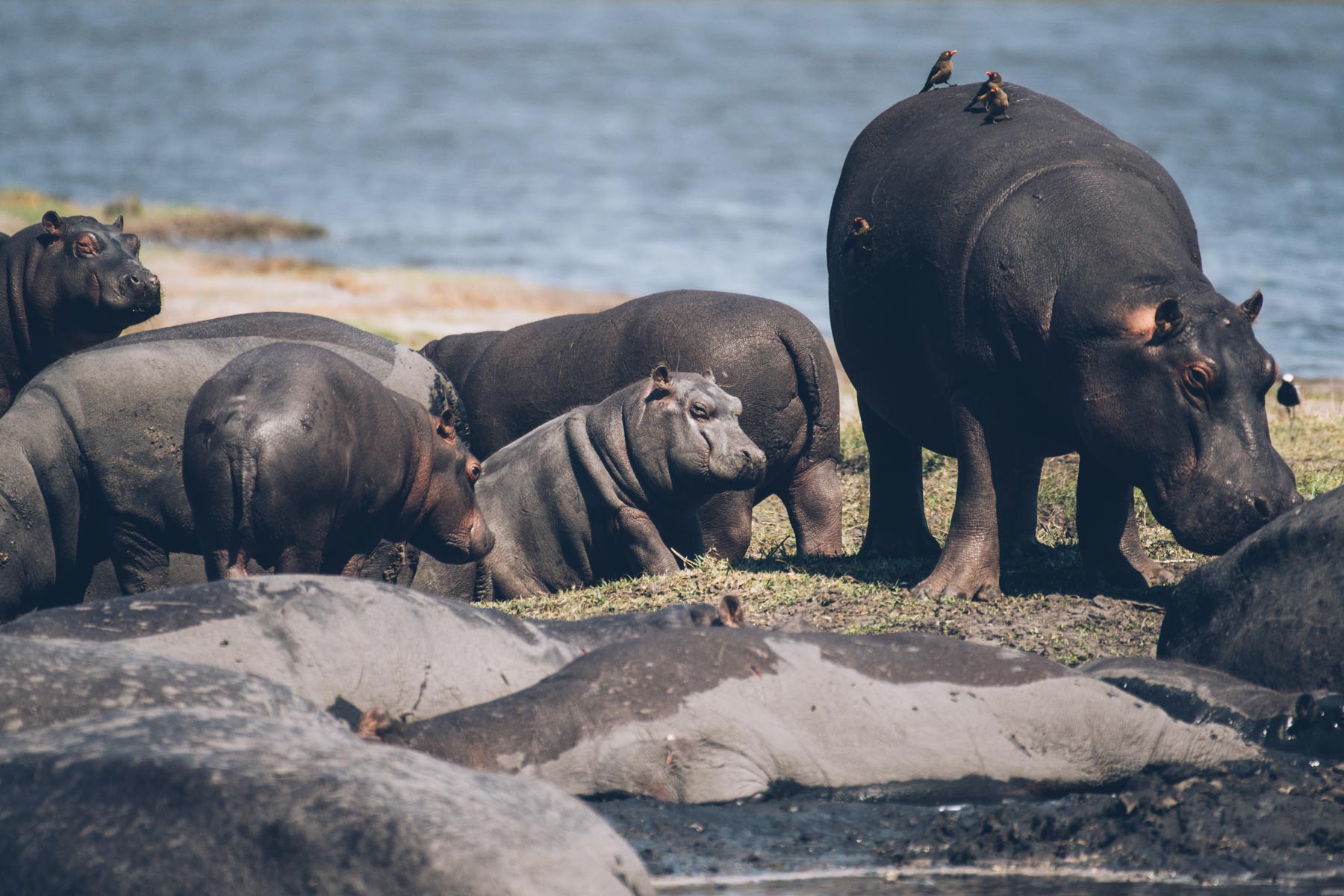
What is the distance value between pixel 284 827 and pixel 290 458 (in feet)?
11.8

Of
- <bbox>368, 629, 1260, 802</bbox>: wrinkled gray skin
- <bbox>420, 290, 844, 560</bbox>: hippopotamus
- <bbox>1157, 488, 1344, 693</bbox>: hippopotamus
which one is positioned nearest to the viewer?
<bbox>368, 629, 1260, 802</bbox>: wrinkled gray skin

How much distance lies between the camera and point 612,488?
9414mm

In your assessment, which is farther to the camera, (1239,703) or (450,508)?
(450,508)

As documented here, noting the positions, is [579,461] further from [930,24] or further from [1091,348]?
[930,24]

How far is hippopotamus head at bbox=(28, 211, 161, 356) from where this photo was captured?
9.70 meters

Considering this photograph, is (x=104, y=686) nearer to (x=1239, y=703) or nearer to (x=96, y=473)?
(x=1239, y=703)

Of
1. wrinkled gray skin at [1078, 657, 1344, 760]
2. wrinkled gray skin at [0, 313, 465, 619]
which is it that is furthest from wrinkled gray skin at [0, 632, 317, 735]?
wrinkled gray skin at [0, 313, 465, 619]

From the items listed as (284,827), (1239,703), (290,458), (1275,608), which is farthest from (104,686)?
(1275,608)

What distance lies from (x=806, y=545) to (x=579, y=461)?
1.48m

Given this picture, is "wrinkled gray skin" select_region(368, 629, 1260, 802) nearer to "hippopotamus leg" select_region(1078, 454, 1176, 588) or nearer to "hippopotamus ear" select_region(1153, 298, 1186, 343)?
"hippopotamus ear" select_region(1153, 298, 1186, 343)

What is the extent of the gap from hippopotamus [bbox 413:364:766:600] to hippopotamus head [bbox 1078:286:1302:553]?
2497mm

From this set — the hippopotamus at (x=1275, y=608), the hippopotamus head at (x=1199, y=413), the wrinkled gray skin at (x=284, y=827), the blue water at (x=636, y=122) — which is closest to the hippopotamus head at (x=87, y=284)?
Result: the hippopotamus head at (x=1199, y=413)

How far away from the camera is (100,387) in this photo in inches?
345

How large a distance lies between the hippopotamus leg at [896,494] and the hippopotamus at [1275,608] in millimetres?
2713
